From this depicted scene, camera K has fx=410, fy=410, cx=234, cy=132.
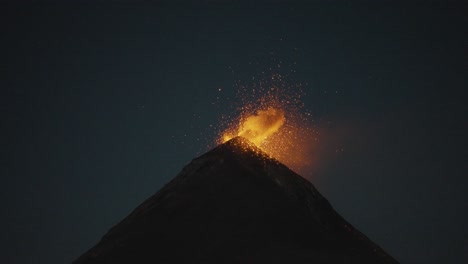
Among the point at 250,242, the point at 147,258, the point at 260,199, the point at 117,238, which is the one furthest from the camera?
the point at 260,199

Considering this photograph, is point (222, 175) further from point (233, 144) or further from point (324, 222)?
point (324, 222)

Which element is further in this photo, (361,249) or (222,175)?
(222,175)

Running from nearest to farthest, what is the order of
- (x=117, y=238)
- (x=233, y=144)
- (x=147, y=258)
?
(x=147, y=258) < (x=117, y=238) < (x=233, y=144)

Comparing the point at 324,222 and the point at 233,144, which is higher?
the point at 233,144

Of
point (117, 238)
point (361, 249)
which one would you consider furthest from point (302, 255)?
point (117, 238)

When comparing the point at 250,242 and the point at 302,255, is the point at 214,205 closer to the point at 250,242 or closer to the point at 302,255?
the point at 250,242

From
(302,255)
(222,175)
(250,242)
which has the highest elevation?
(222,175)

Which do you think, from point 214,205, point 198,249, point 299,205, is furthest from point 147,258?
point 299,205
